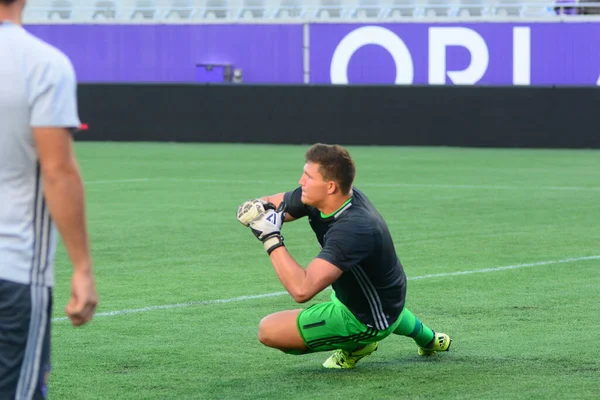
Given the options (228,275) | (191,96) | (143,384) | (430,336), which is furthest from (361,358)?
(191,96)

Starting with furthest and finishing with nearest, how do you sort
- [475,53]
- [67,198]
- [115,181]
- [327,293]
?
[475,53]
[115,181]
[327,293]
[67,198]

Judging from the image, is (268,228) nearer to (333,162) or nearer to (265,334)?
(333,162)

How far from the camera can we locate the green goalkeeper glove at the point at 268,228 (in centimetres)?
571

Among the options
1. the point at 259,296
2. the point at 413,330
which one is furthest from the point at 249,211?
the point at 259,296

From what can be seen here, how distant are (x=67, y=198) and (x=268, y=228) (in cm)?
251

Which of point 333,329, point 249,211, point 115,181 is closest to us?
point 249,211

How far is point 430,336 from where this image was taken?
6.44m

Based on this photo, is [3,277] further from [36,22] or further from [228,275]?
[36,22]

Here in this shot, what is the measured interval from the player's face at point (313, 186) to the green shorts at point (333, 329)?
556mm

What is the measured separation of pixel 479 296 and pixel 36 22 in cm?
2773

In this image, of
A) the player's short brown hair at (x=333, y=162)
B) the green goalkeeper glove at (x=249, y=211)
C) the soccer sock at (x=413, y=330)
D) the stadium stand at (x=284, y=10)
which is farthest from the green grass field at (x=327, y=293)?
the stadium stand at (x=284, y=10)

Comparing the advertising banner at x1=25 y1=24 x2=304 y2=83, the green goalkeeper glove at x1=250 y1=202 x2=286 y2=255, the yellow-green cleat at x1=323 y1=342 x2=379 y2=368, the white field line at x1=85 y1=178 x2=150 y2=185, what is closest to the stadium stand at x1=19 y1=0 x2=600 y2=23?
the advertising banner at x1=25 y1=24 x2=304 y2=83

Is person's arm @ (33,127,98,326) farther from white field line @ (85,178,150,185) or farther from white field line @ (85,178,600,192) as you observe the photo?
white field line @ (85,178,150,185)

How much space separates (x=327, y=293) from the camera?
8570 millimetres
